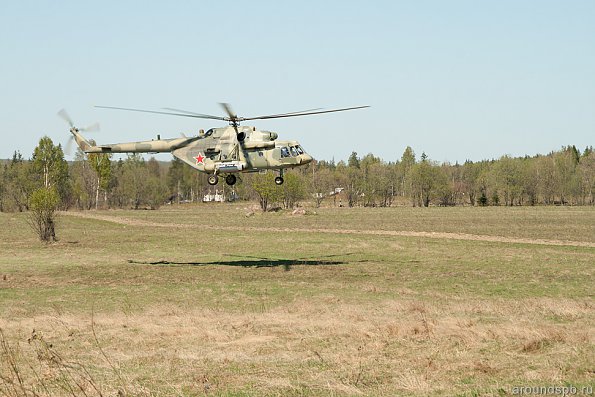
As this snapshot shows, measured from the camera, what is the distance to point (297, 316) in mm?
25094

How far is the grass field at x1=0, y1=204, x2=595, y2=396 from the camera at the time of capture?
14.9m

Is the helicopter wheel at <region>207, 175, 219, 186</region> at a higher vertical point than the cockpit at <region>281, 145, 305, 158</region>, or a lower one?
lower

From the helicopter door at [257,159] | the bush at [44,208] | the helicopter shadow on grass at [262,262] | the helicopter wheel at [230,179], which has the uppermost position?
→ the helicopter door at [257,159]

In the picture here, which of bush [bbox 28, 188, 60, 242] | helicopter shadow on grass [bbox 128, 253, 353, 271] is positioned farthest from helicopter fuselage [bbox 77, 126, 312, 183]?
bush [bbox 28, 188, 60, 242]

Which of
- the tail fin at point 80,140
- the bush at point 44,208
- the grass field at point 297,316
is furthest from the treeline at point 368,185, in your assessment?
the tail fin at point 80,140

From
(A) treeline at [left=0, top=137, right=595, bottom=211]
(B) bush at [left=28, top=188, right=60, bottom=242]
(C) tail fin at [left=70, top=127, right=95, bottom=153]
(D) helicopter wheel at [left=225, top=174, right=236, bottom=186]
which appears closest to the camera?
(D) helicopter wheel at [left=225, top=174, right=236, bottom=186]

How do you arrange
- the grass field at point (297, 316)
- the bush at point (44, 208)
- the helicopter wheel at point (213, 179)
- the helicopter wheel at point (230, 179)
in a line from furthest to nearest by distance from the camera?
the bush at point (44, 208) → the helicopter wheel at point (230, 179) → the helicopter wheel at point (213, 179) → the grass field at point (297, 316)

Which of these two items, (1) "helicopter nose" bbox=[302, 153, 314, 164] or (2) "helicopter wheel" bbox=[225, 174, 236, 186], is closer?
(2) "helicopter wheel" bbox=[225, 174, 236, 186]

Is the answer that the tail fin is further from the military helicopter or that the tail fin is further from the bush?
the bush

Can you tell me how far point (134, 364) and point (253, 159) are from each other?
48.6 ft

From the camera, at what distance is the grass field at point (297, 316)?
48.8 ft

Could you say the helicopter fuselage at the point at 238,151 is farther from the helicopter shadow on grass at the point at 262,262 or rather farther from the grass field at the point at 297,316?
the helicopter shadow on grass at the point at 262,262

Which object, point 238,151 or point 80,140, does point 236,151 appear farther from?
point 80,140

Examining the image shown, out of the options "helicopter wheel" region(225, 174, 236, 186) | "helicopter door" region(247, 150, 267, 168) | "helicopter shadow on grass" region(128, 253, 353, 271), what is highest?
"helicopter door" region(247, 150, 267, 168)
